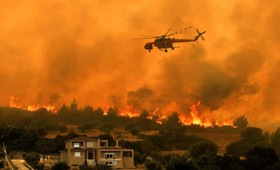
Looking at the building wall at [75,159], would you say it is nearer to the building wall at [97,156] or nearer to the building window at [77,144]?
the building wall at [97,156]

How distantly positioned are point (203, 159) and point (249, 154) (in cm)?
1282

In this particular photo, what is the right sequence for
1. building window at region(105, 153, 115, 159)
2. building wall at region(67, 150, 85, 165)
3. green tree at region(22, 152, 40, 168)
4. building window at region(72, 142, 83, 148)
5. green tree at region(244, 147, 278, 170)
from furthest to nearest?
building window at region(72, 142, 83, 148)
building window at region(105, 153, 115, 159)
green tree at region(244, 147, 278, 170)
building wall at region(67, 150, 85, 165)
green tree at region(22, 152, 40, 168)

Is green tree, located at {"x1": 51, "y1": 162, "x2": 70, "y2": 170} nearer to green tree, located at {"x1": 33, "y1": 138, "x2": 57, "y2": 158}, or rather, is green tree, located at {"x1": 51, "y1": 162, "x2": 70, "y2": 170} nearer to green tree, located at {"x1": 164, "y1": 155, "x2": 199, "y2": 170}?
green tree, located at {"x1": 164, "y1": 155, "x2": 199, "y2": 170}

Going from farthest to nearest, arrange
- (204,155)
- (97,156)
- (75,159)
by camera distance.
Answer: (204,155)
(97,156)
(75,159)

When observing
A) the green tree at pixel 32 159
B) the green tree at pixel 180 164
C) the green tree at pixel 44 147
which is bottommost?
the green tree at pixel 180 164

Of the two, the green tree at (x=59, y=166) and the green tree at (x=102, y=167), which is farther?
the green tree at (x=102, y=167)

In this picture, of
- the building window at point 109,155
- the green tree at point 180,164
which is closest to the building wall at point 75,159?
the building window at point 109,155

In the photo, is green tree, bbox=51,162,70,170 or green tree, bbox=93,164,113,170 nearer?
green tree, bbox=51,162,70,170

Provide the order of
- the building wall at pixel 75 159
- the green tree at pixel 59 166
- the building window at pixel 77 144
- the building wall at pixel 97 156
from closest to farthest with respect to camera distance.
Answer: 1. the green tree at pixel 59 166
2. the building wall at pixel 75 159
3. the building wall at pixel 97 156
4. the building window at pixel 77 144

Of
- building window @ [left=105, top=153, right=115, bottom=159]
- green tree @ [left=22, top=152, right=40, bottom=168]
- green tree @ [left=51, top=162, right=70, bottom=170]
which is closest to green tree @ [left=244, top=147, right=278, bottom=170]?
building window @ [left=105, top=153, right=115, bottom=159]

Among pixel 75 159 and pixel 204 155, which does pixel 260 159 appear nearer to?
pixel 204 155

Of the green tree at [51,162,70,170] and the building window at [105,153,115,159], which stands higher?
the building window at [105,153,115,159]

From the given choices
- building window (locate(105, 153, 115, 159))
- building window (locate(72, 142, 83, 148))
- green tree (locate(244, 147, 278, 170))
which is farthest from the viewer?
building window (locate(72, 142, 83, 148))

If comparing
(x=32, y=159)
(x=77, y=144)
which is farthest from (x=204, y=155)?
(x=32, y=159)
